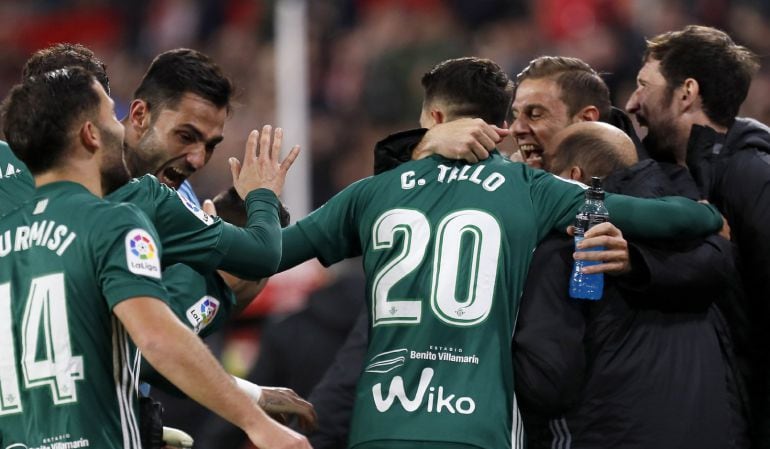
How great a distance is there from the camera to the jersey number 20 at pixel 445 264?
460 centimetres

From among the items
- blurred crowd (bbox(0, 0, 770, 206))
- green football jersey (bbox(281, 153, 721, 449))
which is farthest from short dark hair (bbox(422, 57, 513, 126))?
blurred crowd (bbox(0, 0, 770, 206))

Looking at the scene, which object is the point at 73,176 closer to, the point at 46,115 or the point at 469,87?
the point at 46,115

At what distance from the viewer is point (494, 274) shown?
4625 millimetres

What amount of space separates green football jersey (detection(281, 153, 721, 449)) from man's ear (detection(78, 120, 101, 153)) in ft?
3.16

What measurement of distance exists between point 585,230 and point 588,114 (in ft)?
3.97

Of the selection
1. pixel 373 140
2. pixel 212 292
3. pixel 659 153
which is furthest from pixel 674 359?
pixel 373 140

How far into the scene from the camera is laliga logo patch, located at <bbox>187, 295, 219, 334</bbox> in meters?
4.90

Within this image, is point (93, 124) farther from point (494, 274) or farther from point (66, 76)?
point (494, 274)

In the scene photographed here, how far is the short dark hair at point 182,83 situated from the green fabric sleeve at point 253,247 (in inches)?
47.9

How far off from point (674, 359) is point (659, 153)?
1.20 metres

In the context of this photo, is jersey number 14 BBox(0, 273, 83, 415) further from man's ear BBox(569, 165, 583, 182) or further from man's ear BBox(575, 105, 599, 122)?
man's ear BBox(575, 105, 599, 122)

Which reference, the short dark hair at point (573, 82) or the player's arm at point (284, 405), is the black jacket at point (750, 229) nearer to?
the short dark hair at point (573, 82)

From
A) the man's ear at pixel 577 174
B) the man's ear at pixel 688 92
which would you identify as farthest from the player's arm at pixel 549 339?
the man's ear at pixel 688 92

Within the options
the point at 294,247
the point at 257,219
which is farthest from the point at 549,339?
the point at 257,219
